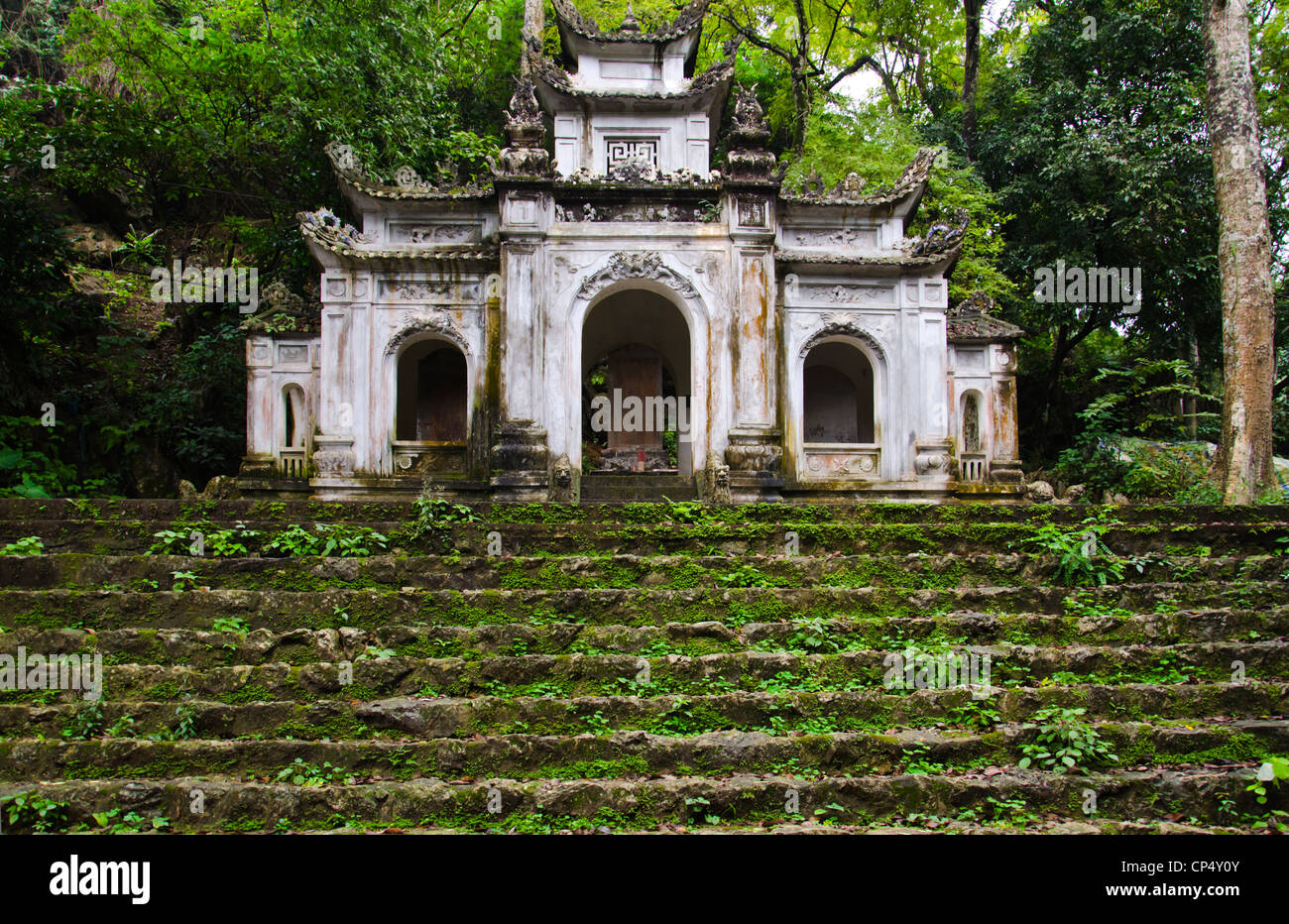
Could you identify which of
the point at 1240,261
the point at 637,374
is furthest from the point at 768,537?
the point at 637,374

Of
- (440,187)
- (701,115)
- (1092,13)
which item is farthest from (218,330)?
(1092,13)

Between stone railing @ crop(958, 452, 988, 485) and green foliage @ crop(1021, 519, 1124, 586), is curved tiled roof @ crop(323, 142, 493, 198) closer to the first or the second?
stone railing @ crop(958, 452, 988, 485)

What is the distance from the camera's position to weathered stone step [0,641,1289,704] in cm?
604

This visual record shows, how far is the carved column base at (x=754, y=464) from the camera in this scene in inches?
440

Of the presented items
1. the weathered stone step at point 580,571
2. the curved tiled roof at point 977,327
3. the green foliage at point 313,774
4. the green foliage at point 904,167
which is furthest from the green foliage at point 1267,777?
the green foliage at point 904,167

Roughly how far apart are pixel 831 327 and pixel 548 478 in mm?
5029

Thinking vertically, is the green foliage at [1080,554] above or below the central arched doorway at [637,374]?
below

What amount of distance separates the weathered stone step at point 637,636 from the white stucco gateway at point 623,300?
14.7ft

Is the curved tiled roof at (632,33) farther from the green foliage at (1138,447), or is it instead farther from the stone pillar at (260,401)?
the green foliage at (1138,447)

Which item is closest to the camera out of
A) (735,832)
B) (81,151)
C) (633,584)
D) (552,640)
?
(735,832)

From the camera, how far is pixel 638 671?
20.6 ft

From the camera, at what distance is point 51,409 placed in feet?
41.6

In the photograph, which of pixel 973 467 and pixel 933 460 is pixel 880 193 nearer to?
pixel 933 460

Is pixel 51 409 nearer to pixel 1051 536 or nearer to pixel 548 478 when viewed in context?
pixel 548 478
